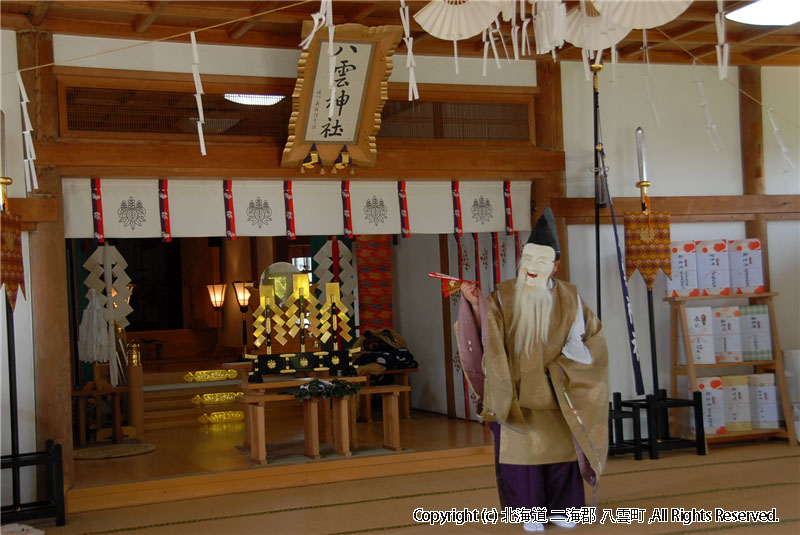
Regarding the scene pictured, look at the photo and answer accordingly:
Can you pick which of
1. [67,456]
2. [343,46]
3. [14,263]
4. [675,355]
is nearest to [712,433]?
[675,355]

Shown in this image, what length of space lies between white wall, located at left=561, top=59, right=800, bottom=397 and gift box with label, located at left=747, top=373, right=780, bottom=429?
633 millimetres

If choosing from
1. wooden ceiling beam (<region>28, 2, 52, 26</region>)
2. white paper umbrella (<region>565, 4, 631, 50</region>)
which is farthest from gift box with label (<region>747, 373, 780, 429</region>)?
wooden ceiling beam (<region>28, 2, 52, 26</region>)

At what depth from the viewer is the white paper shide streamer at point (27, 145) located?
4.97 m

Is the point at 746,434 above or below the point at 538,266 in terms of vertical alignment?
below

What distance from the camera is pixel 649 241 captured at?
653 cm

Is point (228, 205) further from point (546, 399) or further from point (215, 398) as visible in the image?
point (215, 398)

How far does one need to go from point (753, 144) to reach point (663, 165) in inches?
33.1

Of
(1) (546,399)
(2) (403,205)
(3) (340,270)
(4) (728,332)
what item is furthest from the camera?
(3) (340,270)

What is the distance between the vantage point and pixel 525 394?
4375 millimetres

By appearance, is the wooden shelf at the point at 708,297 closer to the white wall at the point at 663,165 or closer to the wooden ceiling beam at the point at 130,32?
the white wall at the point at 663,165

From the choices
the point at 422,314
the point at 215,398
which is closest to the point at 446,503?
the point at 422,314

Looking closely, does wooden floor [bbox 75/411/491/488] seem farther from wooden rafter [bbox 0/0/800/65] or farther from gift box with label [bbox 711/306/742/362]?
wooden rafter [bbox 0/0/800/65]

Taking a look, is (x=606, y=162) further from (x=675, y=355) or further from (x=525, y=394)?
(x=525, y=394)

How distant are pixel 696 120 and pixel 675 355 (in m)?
1.96
